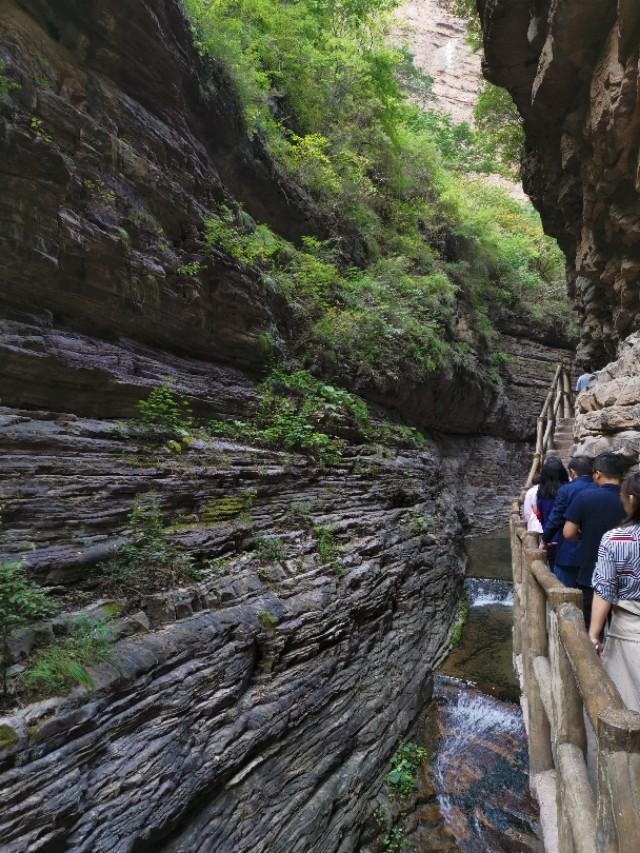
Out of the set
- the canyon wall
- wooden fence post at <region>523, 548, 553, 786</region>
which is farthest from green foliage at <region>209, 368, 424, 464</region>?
wooden fence post at <region>523, 548, 553, 786</region>

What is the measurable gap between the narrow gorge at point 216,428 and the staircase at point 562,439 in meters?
1.81

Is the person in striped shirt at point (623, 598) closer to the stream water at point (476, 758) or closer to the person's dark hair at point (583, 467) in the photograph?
the person's dark hair at point (583, 467)

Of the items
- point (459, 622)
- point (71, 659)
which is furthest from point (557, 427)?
point (71, 659)

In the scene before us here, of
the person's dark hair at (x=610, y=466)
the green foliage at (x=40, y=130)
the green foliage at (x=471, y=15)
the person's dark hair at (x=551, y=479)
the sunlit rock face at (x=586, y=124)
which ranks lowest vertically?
the person's dark hair at (x=551, y=479)

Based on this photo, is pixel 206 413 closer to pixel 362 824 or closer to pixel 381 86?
pixel 362 824

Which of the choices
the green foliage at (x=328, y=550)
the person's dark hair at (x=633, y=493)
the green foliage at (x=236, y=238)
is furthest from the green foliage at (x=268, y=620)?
the green foliage at (x=236, y=238)

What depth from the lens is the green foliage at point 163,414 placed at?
20.3 ft

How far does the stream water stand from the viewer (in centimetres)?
559

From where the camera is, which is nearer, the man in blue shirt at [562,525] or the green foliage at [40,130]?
the man in blue shirt at [562,525]

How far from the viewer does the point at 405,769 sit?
20.9 feet

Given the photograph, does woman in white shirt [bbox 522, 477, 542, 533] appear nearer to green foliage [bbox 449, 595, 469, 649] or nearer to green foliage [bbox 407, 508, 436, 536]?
green foliage [bbox 407, 508, 436, 536]

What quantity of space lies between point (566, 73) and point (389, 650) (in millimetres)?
9248

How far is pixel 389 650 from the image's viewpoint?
7379mm

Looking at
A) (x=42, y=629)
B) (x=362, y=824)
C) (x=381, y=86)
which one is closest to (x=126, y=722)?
(x=42, y=629)
